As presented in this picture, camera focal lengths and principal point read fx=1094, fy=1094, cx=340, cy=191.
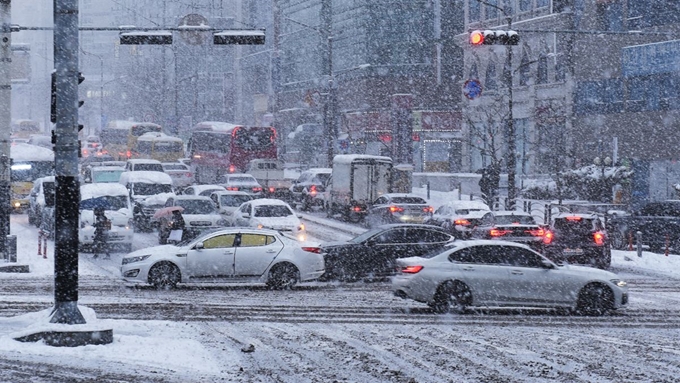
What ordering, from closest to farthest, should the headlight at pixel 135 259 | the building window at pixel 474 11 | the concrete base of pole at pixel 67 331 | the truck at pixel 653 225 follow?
the concrete base of pole at pixel 67 331, the headlight at pixel 135 259, the truck at pixel 653 225, the building window at pixel 474 11

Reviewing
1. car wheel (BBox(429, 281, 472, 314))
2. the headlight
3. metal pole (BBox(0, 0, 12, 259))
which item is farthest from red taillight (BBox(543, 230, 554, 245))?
metal pole (BBox(0, 0, 12, 259))

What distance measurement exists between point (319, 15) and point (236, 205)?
5441 centimetres

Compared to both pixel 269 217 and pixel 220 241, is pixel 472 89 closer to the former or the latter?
pixel 269 217

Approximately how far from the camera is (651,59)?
2098 inches

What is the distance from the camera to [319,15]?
297ft

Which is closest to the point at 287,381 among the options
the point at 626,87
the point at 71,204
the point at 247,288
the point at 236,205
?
the point at 71,204

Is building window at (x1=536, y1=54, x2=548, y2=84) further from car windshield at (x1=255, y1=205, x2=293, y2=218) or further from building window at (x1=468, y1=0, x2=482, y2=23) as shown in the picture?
car windshield at (x1=255, y1=205, x2=293, y2=218)

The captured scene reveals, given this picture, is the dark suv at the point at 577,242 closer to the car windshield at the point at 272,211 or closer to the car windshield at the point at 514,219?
the car windshield at the point at 514,219

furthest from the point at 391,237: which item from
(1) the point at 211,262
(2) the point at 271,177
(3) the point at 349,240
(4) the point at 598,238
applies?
(2) the point at 271,177

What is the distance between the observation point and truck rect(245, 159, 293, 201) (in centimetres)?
5366

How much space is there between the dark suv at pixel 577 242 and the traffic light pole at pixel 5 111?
44.4 feet

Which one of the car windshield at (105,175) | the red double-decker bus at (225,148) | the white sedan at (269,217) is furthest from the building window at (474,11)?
the white sedan at (269,217)

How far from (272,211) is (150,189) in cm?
851

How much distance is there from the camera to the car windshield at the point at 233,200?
3841cm
